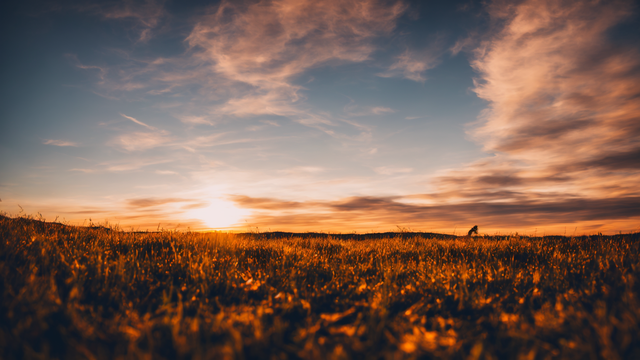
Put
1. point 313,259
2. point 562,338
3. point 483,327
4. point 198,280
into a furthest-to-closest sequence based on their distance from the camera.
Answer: point 313,259 → point 198,280 → point 483,327 → point 562,338

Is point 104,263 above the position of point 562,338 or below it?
above

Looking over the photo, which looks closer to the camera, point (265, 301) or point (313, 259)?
point (265, 301)

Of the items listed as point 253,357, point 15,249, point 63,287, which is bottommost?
point 253,357

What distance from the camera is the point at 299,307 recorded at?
3.15 meters

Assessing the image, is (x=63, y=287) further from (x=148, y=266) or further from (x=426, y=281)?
(x=426, y=281)

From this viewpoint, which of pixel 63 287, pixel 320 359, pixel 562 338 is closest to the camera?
pixel 320 359

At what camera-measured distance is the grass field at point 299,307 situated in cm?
229

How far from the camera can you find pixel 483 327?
280 centimetres

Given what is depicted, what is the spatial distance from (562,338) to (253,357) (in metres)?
2.46

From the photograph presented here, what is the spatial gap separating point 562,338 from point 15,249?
6386mm

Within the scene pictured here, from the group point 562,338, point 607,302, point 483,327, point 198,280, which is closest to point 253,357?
point 198,280

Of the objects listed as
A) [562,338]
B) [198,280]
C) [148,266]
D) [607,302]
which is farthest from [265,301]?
[607,302]

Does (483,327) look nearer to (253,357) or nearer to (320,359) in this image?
(320,359)

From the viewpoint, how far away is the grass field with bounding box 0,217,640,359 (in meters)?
2.29
